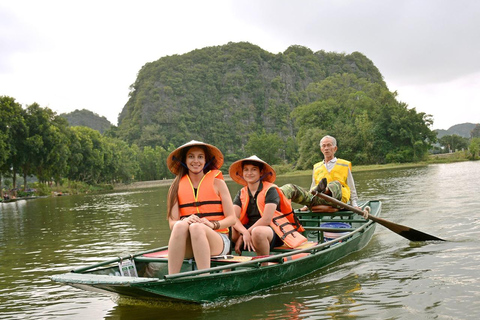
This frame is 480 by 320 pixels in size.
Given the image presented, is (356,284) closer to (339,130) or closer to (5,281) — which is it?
(5,281)

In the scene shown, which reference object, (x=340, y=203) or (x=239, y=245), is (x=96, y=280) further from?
(x=340, y=203)

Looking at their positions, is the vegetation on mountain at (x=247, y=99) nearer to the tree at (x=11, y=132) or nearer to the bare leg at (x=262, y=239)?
the tree at (x=11, y=132)

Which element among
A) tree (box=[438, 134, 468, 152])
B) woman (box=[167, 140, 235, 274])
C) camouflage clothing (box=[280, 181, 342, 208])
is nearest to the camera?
woman (box=[167, 140, 235, 274])

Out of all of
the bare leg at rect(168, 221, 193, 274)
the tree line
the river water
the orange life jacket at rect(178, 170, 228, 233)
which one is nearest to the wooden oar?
the river water

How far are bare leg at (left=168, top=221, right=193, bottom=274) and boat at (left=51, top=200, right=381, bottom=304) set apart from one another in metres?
0.20

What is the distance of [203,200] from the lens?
490 centimetres

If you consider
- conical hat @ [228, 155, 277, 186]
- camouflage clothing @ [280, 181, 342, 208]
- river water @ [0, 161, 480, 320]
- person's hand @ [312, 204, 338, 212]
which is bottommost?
river water @ [0, 161, 480, 320]

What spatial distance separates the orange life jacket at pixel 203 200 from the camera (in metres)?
4.89

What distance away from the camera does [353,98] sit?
65.6m

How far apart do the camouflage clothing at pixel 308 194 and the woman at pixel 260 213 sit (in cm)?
103

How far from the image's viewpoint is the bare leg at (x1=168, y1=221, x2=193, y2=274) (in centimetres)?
448

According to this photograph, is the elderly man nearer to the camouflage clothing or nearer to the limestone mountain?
the camouflage clothing

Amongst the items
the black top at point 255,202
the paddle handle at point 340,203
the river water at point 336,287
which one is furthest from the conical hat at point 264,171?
the paddle handle at point 340,203

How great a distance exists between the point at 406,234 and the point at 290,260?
10.8ft
